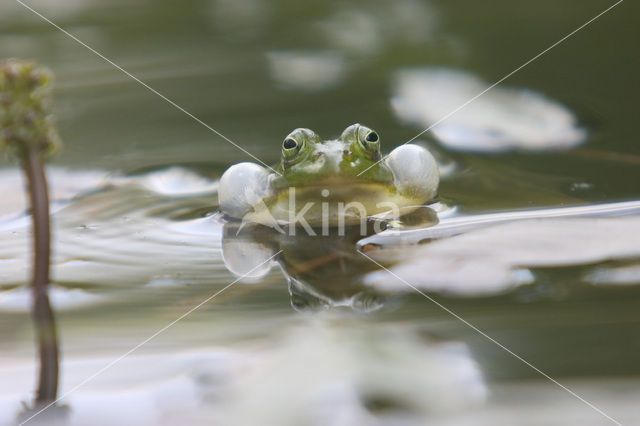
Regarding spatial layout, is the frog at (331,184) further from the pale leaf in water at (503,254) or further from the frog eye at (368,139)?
the pale leaf in water at (503,254)

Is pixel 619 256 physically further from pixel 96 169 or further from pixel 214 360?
pixel 96 169

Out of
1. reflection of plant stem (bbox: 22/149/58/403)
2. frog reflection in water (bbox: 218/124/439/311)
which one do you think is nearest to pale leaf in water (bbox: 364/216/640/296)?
frog reflection in water (bbox: 218/124/439/311)

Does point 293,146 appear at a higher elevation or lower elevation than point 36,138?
higher

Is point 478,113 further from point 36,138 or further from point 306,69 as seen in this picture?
point 36,138

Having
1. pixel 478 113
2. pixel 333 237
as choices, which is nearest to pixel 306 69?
pixel 478 113

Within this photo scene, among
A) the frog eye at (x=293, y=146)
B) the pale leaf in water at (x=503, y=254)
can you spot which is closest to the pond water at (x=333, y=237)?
the pale leaf in water at (x=503, y=254)

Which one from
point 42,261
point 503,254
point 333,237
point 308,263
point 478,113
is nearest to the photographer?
point 42,261

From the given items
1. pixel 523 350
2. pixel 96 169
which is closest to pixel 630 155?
pixel 523 350
